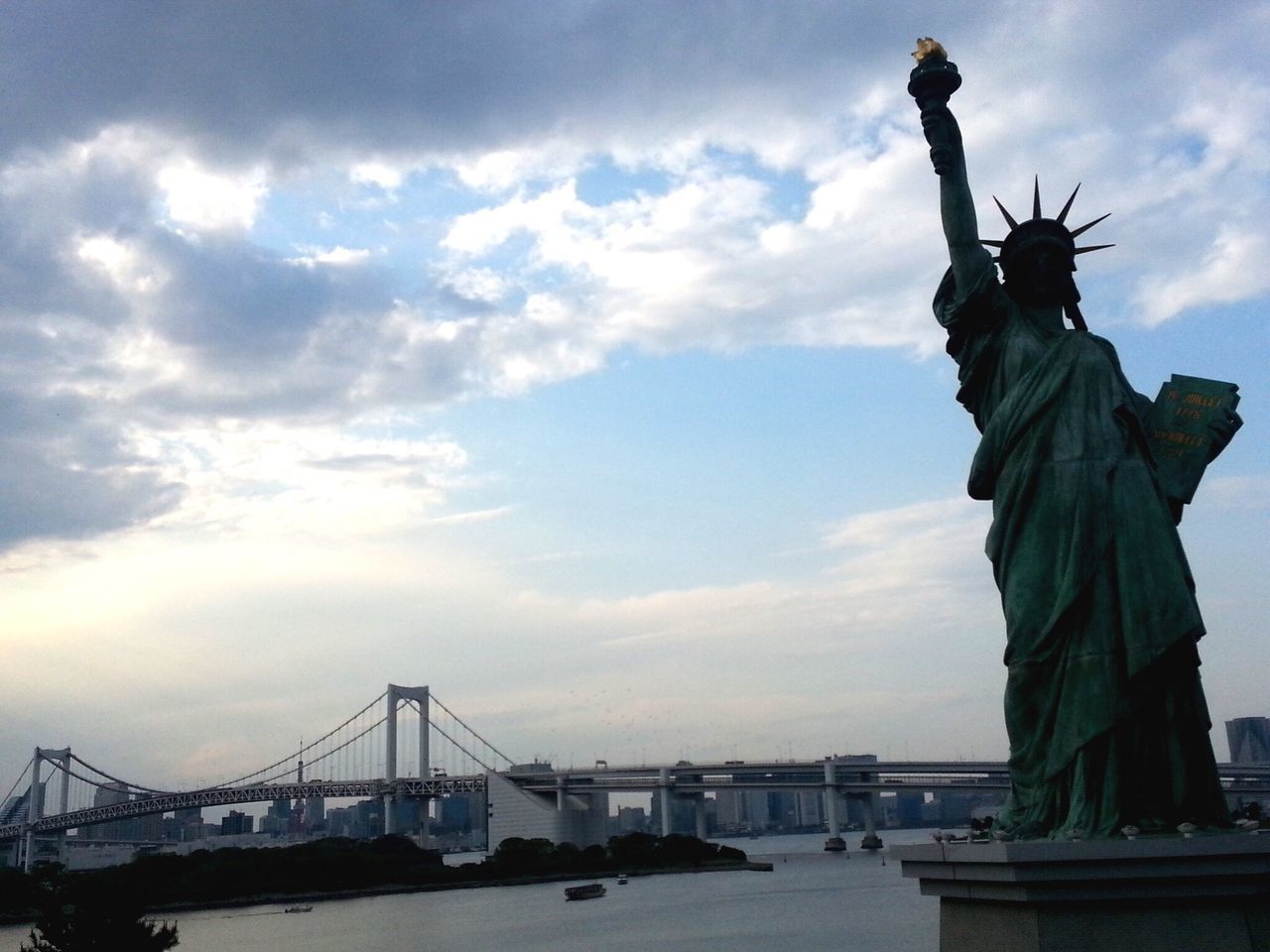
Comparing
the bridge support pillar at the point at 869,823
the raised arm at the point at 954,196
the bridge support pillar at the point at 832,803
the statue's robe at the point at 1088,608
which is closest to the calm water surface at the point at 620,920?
the statue's robe at the point at 1088,608

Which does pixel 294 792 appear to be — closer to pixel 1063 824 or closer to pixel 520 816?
pixel 520 816

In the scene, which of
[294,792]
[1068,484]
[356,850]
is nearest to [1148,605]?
[1068,484]

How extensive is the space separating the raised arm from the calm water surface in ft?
55.0

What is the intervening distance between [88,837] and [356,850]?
55696mm

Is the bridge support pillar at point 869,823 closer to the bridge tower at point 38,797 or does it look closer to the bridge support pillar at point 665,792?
the bridge support pillar at point 665,792

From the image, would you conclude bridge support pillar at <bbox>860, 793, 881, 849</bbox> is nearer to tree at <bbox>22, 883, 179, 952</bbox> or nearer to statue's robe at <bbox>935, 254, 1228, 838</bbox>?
tree at <bbox>22, 883, 179, 952</bbox>

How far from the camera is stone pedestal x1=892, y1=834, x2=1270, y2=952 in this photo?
679 cm

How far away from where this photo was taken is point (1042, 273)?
8.91 meters

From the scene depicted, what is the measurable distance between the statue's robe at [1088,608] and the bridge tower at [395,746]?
69613mm

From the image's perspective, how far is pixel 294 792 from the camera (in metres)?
74.8

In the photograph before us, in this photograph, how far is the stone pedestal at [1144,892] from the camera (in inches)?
267

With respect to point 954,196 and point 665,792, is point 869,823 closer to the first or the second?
point 665,792

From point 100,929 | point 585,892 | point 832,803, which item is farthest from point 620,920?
point 832,803

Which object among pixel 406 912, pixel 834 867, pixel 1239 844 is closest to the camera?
pixel 1239 844
